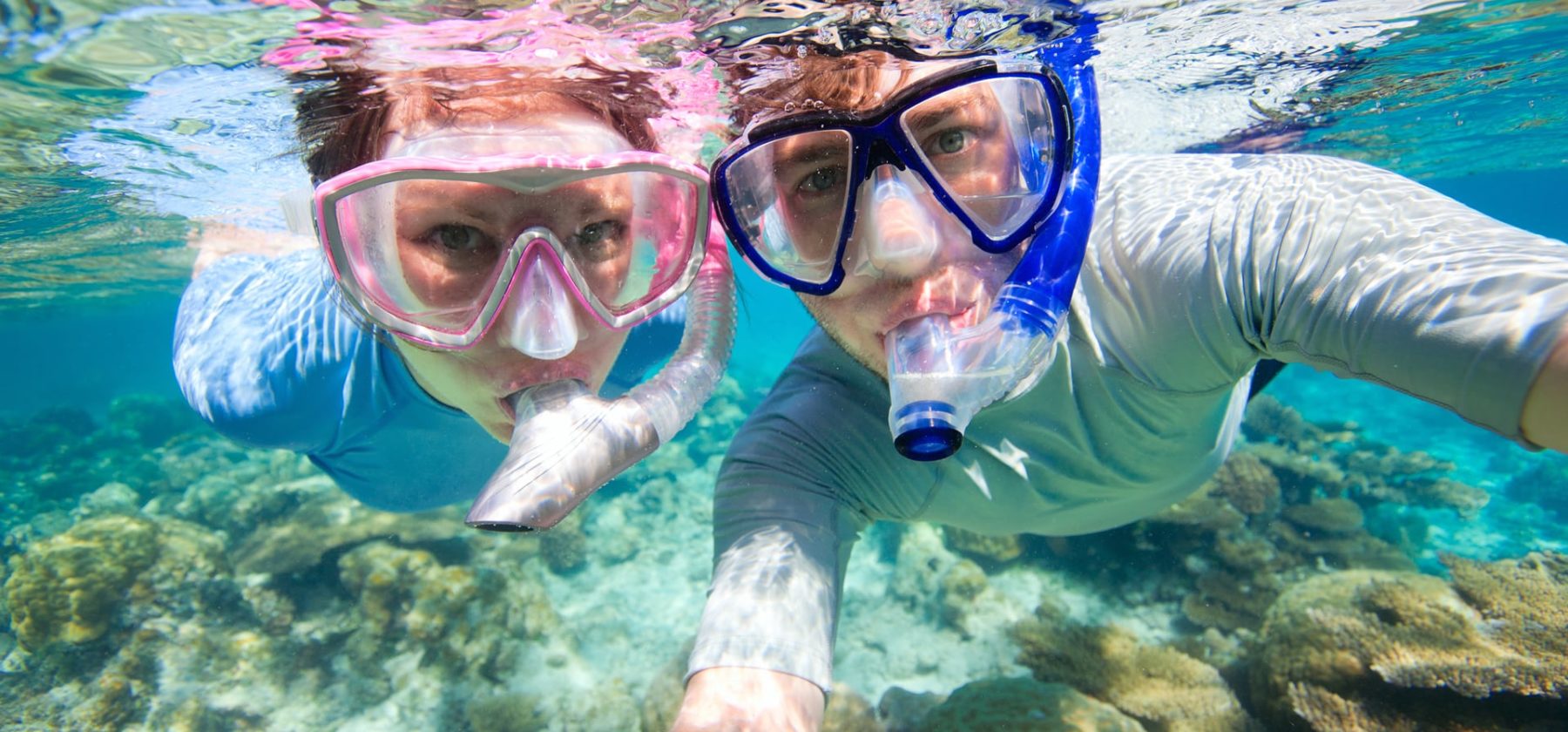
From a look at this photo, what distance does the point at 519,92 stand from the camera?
3221 millimetres

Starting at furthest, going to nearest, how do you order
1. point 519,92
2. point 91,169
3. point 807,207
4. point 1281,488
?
point 1281,488 → point 91,169 → point 519,92 → point 807,207

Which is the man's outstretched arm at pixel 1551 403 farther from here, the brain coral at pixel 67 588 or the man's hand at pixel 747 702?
the brain coral at pixel 67 588

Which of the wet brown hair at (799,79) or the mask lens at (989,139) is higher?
the wet brown hair at (799,79)

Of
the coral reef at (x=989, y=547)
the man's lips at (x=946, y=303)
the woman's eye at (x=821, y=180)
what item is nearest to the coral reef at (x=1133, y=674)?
the coral reef at (x=989, y=547)

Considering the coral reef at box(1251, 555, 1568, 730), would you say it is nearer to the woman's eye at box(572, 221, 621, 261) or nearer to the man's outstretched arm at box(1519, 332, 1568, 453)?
the man's outstretched arm at box(1519, 332, 1568, 453)

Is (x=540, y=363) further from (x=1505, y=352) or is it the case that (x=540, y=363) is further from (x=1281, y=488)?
(x=1281, y=488)

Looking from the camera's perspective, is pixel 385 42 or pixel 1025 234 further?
pixel 385 42

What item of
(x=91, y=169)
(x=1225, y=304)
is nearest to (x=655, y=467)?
(x=91, y=169)

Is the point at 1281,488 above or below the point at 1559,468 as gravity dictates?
above

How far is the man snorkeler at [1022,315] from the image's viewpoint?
1.55 meters

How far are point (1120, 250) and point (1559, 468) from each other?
15638mm

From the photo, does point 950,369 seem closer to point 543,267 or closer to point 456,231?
point 543,267

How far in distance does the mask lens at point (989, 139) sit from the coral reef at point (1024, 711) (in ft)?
10.5

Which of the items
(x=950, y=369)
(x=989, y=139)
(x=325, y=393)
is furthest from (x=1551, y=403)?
(x=325, y=393)
